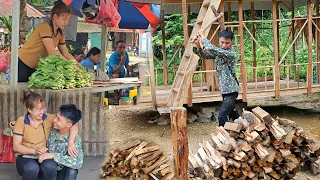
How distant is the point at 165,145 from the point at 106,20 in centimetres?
421

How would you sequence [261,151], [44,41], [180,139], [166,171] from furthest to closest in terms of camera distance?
[166,171] < [261,151] < [180,139] < [44,41]

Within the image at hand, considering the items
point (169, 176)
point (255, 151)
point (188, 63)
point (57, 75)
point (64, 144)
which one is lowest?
point (169, 176)

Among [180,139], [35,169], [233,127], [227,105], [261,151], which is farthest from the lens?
[227,105]

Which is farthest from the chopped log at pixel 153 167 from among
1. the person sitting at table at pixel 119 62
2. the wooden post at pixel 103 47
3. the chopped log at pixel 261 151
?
the wooden post at pixel 103 47

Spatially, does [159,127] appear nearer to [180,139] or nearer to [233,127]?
[233,127]

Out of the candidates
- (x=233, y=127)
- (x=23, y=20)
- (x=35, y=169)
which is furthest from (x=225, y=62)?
(x=35, y=169)

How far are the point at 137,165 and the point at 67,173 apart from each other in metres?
2.42

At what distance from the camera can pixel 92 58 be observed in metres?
3.80

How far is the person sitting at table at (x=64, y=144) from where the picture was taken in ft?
11.4

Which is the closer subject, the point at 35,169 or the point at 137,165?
the point at 35,169

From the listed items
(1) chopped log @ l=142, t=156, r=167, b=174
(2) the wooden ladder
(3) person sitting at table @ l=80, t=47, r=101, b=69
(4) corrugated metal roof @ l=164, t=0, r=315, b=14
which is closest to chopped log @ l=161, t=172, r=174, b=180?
(1) chopped log @ l=142, t=156, r=167, b=174

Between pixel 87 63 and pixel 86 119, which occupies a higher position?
pixel 87 63

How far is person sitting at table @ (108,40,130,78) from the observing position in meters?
3.84

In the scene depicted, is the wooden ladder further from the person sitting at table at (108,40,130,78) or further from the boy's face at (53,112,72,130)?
the boy's face at (53,112,72,130)
